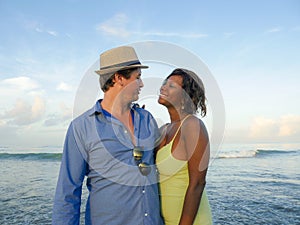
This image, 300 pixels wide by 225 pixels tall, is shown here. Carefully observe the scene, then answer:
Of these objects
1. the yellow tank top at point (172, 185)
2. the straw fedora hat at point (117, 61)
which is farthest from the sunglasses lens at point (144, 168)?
the straw fedora hat at point (117, 61)

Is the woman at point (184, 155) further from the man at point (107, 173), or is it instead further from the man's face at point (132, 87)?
the man's face at point (132, 87)

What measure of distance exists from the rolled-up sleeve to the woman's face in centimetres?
90

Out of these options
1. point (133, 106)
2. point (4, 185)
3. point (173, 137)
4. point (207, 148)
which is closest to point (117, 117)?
point (133, 106)

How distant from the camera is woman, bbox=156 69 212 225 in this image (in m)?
2.63

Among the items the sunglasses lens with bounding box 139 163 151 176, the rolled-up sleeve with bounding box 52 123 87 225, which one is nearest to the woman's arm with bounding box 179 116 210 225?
the sunglasses lens with bounding box 139 163 151 176

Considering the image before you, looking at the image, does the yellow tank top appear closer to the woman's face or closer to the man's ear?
the woman's face

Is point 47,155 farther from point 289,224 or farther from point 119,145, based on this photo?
point 119,145

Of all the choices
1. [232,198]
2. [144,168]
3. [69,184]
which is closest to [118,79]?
[144,168]

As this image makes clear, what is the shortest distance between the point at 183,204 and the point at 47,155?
69.6ft

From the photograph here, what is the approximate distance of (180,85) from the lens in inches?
114

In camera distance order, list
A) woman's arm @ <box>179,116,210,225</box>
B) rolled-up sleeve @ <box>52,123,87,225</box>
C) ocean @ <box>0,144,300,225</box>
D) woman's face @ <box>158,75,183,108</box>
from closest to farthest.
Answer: rolled-up sleeve @ <box>52,123,87,225</box>, woman's arm @ <box>179,116,210,225</box>, woman's face @ <box>158,75,183,108</box>, ocean @ <box>0,144,300,225</box>

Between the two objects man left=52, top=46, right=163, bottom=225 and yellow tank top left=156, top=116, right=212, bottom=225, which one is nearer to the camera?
man left=52, top=46, right=163, bottom=225

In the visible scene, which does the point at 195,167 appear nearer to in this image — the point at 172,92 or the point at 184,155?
the point at 184,155

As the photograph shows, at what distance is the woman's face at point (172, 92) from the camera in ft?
9.50
